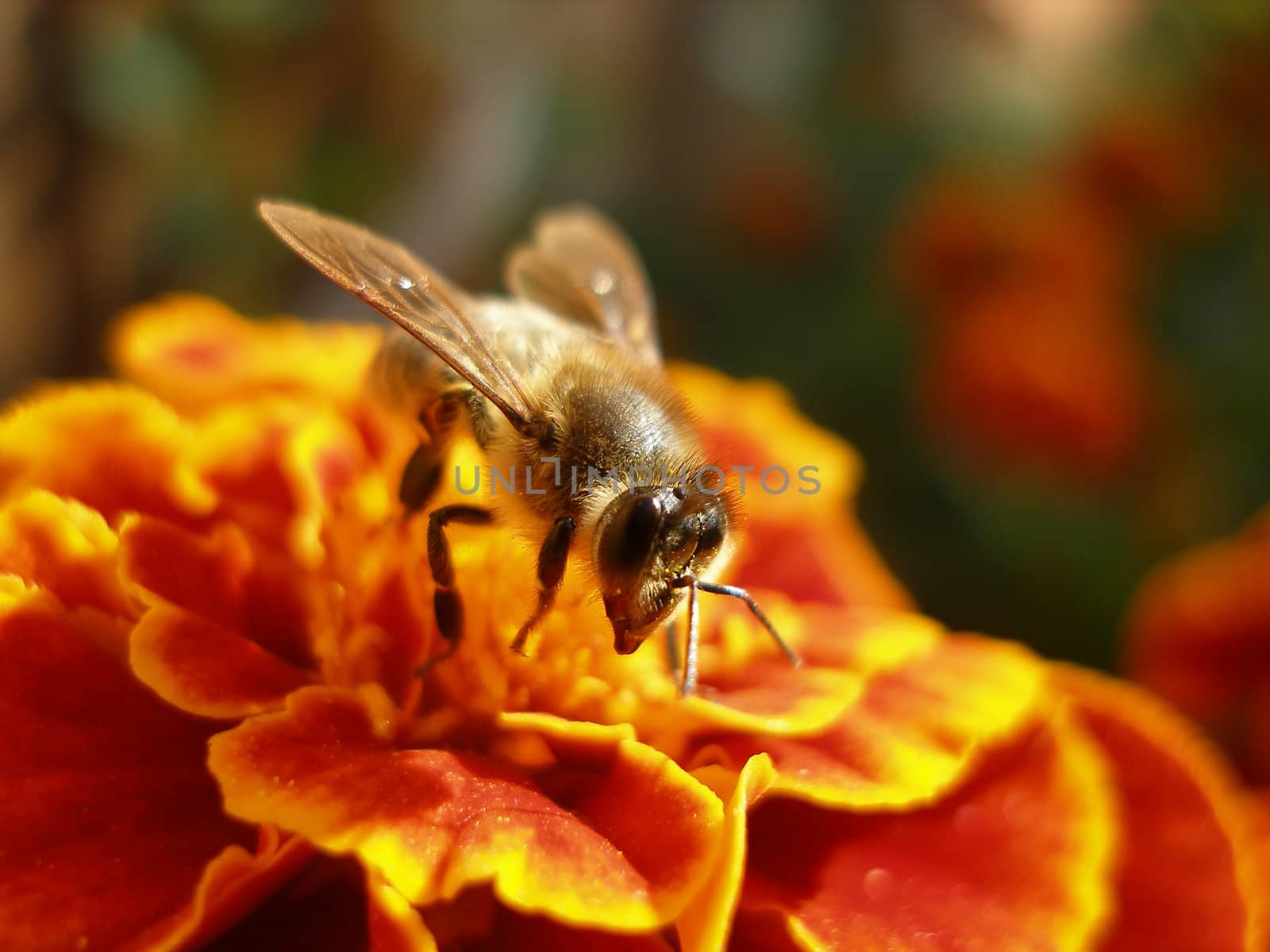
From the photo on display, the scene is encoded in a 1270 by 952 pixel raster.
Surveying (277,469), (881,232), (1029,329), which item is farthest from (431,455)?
(881,232)

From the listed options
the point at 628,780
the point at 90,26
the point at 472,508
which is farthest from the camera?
the point at 90,26

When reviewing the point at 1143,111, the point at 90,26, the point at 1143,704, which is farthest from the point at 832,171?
the point at 1143,704

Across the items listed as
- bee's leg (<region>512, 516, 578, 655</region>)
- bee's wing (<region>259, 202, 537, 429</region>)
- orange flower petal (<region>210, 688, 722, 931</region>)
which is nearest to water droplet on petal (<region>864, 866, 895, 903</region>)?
orange flower petal (<region>210, 688, 722, 931</region>)

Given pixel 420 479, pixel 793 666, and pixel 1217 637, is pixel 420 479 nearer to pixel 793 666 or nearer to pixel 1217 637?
pixel 793 666

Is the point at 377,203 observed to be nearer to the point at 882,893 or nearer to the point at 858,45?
the point at 858,45

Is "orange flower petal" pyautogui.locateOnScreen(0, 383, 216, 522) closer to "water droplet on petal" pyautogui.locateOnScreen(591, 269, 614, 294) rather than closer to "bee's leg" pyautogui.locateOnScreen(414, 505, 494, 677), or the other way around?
"bee's leg" pyautogui.locateOnScreen(414, 505, 494, 677)

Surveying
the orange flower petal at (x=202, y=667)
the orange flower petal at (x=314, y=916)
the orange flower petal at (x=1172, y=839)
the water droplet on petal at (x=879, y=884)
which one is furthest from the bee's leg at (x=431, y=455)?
the orange flower petal at (x=1172, y=839)

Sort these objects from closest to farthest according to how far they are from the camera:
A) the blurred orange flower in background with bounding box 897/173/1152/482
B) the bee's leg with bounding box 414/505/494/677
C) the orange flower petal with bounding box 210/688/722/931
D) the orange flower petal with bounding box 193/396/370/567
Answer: the orange flower petal with bounding box 210/688/722/931, the bee's leg with bounding box 414/505/494/677, the orange flower petal with bounding box 193/396/370/567, the blurred orange flower in background with bounding box 897/173/1152/482

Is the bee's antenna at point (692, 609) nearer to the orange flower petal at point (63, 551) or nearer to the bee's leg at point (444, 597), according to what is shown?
the bee's leg at point (444, 597)
